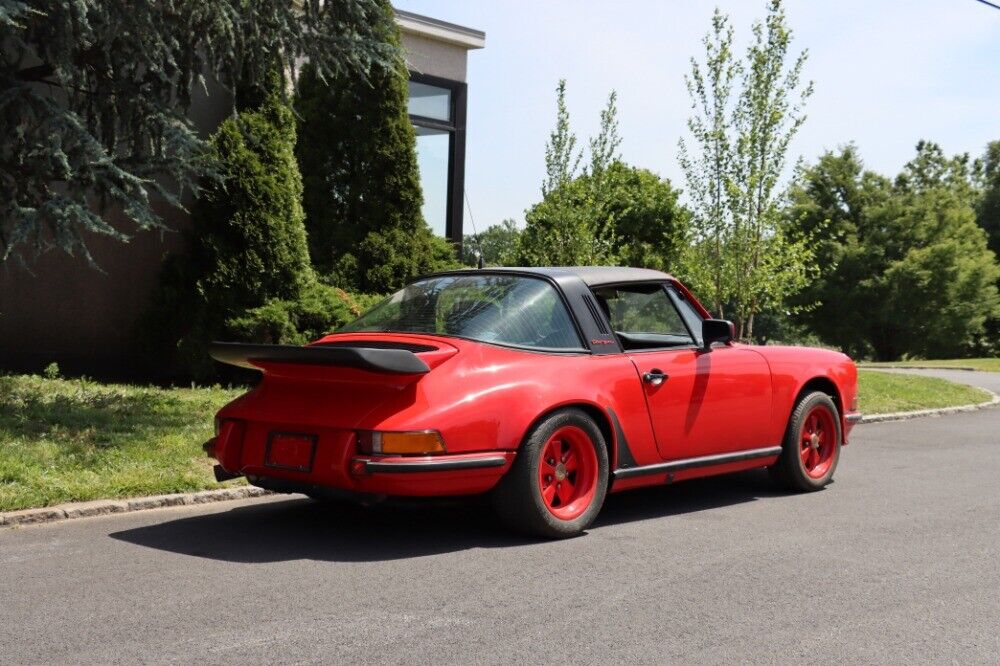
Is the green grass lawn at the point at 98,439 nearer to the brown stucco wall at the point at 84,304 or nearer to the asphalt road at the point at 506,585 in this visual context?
the asphalt road at the point at 506,585

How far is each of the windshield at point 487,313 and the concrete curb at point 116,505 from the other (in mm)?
1510

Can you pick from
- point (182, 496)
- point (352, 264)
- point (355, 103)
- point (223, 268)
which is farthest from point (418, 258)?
point (182, 496)

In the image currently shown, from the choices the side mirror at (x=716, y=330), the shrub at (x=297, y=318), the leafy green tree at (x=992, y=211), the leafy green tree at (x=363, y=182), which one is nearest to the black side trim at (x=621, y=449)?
the side mirror at (x=716, y=330)

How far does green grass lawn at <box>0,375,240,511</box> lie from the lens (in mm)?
7309

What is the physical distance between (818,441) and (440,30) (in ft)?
38.9

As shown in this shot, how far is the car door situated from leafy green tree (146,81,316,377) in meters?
6.22

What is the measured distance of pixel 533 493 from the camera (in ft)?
20.2

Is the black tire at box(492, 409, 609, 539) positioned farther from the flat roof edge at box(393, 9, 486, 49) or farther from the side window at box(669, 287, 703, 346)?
the flat roof edge at box(393, 9, 486, 49)

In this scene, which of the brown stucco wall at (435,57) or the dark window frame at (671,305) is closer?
the dark window frame at (671,305)

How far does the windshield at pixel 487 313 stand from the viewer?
21.8 feet

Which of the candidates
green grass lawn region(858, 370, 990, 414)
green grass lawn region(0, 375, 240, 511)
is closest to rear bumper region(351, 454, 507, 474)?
green grass lawn region(0, 375, 240, 511)

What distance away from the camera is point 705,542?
6.38m

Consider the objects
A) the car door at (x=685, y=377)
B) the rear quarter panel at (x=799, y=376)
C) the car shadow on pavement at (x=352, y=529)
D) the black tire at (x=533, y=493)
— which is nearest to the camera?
the car shadow on pavement at (x=352, y=529)

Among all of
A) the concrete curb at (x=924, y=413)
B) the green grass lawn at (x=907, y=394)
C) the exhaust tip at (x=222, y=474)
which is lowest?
the concrete curb at (x=924, y=413)
